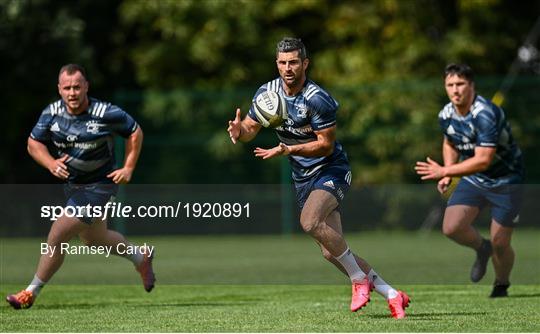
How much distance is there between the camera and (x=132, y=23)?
28.6 m

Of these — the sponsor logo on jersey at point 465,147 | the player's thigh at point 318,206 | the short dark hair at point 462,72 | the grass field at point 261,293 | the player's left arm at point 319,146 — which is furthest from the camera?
the sponsor logo on jersey at point 465,147

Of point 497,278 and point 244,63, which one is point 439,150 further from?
point 497,278

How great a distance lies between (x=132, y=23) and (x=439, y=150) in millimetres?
8873

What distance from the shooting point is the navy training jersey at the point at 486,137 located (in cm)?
1009

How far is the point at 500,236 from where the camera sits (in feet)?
36.7

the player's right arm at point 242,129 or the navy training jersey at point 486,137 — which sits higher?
the player's right arm at point 242,129

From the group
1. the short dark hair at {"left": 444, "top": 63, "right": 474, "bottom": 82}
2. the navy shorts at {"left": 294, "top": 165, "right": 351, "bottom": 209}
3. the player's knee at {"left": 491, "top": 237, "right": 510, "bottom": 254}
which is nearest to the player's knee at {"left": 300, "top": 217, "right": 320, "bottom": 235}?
the navy shorts at {"left": 294, "top": 165, "right": 351, "bottom": 209}

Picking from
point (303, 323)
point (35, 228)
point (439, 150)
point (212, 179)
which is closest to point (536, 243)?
point (439, 150)

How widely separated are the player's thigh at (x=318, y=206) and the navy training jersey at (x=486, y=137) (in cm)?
154

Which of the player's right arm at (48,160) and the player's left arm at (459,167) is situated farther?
the player's right arm at (48,160)

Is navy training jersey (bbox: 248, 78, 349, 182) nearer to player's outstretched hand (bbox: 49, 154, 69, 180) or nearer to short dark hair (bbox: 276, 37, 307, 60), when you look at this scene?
short dark hair (bbox: 276, 37, 307, 60)

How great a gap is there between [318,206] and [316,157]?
0.43 metres

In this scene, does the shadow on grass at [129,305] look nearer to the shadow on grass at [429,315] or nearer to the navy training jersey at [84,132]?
the navy training jersey at [84,132]

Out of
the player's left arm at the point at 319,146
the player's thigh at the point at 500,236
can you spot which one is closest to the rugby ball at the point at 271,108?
the player's left arm at the point at 319,146
